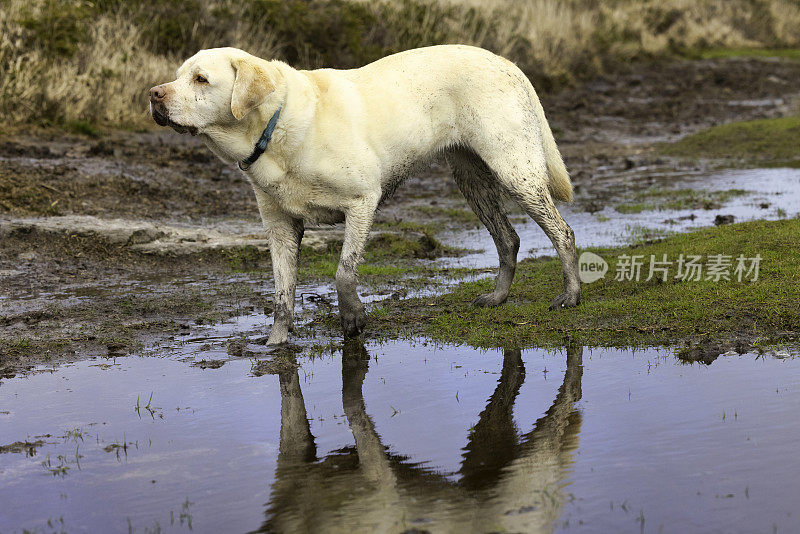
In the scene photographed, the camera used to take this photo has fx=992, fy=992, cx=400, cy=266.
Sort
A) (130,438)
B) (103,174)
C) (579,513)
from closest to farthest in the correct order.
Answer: (579,513)
(130,438)
(103,174)

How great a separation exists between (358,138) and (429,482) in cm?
292

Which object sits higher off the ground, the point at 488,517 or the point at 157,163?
the point at 488,517

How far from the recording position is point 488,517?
3.69 m

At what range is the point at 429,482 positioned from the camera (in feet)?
13.3

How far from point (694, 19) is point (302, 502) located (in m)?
28.6

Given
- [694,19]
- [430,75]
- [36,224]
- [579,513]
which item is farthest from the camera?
[694,19]

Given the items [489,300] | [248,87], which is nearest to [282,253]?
[248,87]

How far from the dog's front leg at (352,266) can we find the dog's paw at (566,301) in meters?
1.40

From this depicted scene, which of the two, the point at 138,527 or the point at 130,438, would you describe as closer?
the point at 138,527

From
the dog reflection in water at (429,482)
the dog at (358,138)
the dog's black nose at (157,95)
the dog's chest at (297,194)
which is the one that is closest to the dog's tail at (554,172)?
the dog at (358,138)

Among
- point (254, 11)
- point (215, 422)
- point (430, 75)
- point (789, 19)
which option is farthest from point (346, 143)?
point (789, 19)

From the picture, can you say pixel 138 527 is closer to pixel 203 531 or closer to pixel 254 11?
pixel 203 531

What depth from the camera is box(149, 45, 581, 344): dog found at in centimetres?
595

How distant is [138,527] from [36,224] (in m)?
6.56
